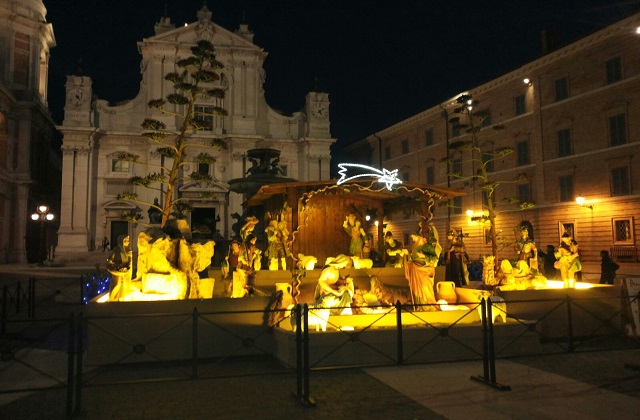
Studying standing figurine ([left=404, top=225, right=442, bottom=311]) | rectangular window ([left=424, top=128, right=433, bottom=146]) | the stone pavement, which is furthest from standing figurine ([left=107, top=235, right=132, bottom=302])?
rectangular window ([left=424, top=128, right=433, bottom=146])

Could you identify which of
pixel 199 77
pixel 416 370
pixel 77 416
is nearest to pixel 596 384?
pixel 416 370

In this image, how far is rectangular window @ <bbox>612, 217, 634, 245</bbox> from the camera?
25.8m

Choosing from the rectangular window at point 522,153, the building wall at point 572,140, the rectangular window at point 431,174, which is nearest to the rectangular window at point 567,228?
the building wall at point 572,140

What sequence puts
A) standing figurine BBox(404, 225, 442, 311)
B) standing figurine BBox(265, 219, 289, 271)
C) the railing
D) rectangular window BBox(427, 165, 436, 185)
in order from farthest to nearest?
rectangular window BBox(427, 165, 436, 185), standing figurine BBox(265, 219, 289, 271), standing figurine BBox(404, 225, 442, 311), the railing

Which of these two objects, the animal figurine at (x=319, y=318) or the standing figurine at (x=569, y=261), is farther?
the standing figurine at (x=569, y=261)

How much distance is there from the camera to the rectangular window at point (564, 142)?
98.1ft

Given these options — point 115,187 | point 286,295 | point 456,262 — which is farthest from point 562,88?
point 115,187

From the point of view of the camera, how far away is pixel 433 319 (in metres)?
9.63

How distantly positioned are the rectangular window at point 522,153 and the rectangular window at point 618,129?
6.18 metres

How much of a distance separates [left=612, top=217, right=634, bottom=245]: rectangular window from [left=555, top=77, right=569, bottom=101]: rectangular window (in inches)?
345

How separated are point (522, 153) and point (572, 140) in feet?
13.2

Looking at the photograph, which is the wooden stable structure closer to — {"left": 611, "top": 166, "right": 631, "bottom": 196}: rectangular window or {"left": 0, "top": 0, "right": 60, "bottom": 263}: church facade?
{"left": 611, "top": 166, "right": 631, "bottom": 196}: rectangular window

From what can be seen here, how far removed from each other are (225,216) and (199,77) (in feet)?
85.6

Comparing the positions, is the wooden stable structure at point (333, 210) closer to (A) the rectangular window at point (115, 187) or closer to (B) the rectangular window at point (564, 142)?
(B) the rectangular window at point (564, 142)
